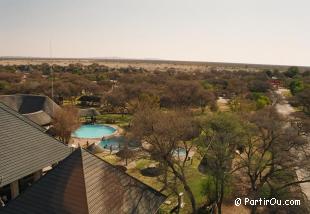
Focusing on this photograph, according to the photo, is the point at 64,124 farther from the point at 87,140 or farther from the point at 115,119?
the point at 115,119

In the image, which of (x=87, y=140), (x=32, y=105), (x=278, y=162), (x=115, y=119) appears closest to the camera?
(x=278, y=162)

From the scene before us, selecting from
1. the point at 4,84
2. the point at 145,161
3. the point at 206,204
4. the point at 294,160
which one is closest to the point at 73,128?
the point at 145,161

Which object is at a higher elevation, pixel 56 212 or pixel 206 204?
pixel 56 212

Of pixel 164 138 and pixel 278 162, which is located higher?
pixel 164 138

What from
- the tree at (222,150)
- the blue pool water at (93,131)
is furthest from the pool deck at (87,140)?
the tree at (222,150)

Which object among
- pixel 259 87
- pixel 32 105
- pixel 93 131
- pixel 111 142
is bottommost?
pixel 93 131

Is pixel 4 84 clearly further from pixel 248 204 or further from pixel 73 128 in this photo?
pixel 248 204

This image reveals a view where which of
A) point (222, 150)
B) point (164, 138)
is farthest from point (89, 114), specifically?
point (222, 150)
